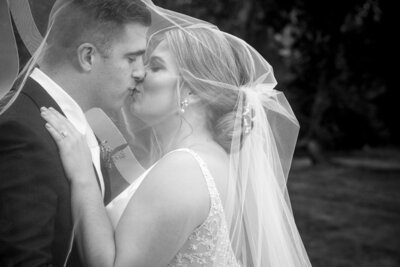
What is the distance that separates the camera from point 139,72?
262cm

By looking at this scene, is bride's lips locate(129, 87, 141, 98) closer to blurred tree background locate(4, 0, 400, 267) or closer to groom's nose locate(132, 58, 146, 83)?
groom's nose locate(132, 58, 146, 83)

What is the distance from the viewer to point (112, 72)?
2559mm

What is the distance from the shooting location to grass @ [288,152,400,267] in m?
7.92

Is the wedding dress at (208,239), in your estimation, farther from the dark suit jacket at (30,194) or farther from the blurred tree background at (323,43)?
the blurred tree background at (323,43)

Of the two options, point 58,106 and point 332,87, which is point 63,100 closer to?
point 58,106

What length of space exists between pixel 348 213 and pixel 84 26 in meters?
8.16

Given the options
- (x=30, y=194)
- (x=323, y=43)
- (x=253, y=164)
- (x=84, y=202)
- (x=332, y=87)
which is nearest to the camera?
(x=30, y=194)

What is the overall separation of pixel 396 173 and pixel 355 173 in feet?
2.81

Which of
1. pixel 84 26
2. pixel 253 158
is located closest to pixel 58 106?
pixel 84 26

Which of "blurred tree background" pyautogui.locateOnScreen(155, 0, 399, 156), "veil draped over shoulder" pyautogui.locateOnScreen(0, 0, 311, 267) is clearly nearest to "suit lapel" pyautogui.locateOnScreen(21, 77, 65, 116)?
"veil draped over shoulder" pyautogui.locateOnScreen(0, 0, 311, 267)

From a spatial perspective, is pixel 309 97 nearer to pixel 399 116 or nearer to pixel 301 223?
pixel 399 116

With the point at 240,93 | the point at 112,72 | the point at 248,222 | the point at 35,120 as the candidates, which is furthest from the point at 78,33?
the point at 248,222

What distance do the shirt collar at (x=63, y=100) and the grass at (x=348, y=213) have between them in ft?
18.5

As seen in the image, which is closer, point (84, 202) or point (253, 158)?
point (84, 202)
